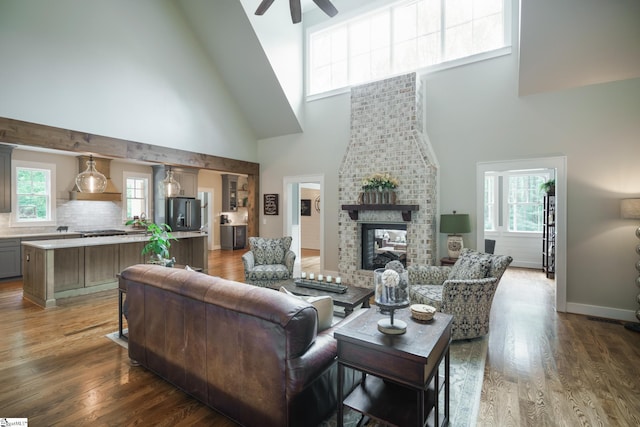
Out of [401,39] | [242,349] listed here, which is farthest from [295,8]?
[242,349]

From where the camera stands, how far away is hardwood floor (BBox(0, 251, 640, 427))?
2.12 metres

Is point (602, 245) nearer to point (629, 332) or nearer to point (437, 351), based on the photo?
point (629, 332)

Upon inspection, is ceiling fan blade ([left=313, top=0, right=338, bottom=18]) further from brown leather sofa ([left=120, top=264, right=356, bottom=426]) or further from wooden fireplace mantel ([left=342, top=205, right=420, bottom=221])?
brown leather sofa ([left=120, top=264, right=356, bottom=426])

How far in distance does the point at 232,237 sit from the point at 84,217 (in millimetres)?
4012

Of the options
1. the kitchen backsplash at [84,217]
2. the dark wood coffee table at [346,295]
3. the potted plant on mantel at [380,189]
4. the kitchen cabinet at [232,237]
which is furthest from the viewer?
the kitchen cabinet at [232,237]

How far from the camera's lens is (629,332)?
11.6 feet

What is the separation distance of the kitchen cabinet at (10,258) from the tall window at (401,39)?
6.79 m

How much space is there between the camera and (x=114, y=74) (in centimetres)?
497

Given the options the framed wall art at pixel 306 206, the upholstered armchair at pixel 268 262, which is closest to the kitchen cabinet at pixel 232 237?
the framed wall art at pixel 306 206

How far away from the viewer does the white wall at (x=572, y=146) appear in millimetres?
3896

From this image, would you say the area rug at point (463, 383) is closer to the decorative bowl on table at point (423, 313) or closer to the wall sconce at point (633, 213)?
the decorative bowl on table at point (423, 313)

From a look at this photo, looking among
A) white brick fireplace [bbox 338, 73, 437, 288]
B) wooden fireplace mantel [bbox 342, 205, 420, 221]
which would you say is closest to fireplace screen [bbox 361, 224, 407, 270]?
white brick fireplace [bbox 338, 73, 437, 288]

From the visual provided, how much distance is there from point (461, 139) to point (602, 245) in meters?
2.35

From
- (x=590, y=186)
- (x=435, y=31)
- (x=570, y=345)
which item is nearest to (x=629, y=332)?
(x=570, y=345)
